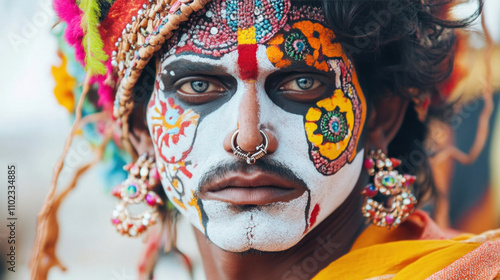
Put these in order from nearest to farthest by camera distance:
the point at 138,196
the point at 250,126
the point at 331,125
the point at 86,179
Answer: the point at 250,126 → the point at 331,125 → the point at 138,196 → the point at 86,179

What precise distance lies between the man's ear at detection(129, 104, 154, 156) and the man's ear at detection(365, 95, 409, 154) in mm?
910

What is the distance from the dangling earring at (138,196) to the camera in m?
2.55

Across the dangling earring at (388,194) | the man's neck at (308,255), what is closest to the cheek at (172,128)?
the man's neck at (308,255)

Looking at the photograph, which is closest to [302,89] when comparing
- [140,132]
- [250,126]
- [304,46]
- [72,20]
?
[304,46]

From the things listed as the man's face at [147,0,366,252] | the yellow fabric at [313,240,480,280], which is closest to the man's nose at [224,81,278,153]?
the man's face at [147,0,366,252]

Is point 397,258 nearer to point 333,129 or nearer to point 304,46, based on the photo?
point 333,129

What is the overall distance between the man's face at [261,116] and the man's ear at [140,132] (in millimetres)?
311

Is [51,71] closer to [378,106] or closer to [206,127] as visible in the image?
[206,127]

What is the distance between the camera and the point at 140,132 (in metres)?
2.62

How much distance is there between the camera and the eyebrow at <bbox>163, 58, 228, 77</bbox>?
7.19ft

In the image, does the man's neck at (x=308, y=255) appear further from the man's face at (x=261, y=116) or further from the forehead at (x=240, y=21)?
the forehead at (x=240, y=21)

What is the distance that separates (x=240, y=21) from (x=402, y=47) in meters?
0.69

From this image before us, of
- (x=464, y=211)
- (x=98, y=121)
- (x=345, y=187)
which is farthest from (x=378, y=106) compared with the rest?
(x=464, y=211)

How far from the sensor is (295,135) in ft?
7.14
